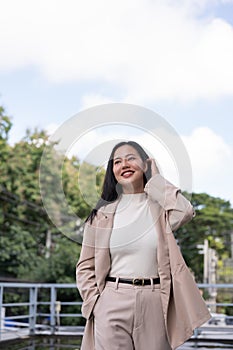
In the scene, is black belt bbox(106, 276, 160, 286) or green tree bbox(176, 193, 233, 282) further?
green tree bbox(176, 193, 233, 282)

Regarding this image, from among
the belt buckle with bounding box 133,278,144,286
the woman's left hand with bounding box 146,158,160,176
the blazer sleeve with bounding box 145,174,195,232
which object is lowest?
the belt buckle with bounding box 133,278,144,286

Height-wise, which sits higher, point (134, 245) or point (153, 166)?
point (153, 166)

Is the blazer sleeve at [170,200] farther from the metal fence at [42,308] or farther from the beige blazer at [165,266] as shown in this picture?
the metal fence at [42,308]

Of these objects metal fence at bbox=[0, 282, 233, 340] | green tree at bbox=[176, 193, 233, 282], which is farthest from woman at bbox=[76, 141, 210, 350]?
green tree at bbox=[176, 193, 233, 282]

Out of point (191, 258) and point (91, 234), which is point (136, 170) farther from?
point (191, 258)

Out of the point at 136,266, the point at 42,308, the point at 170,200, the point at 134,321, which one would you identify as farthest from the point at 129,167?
the point at 42,308

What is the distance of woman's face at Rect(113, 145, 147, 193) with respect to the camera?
1.90m

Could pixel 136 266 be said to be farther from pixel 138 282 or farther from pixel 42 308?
pixel 42 308

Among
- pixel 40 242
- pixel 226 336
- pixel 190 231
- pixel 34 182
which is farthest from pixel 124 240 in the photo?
pixel 190 231

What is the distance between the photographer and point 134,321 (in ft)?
5.87

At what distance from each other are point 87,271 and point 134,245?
195mm

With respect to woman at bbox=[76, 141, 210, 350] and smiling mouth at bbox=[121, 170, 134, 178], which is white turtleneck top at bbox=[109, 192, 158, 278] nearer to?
woman at bbox=[76, 141, 210, 350]

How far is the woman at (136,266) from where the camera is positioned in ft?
5.89

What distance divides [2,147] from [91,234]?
562 inches
